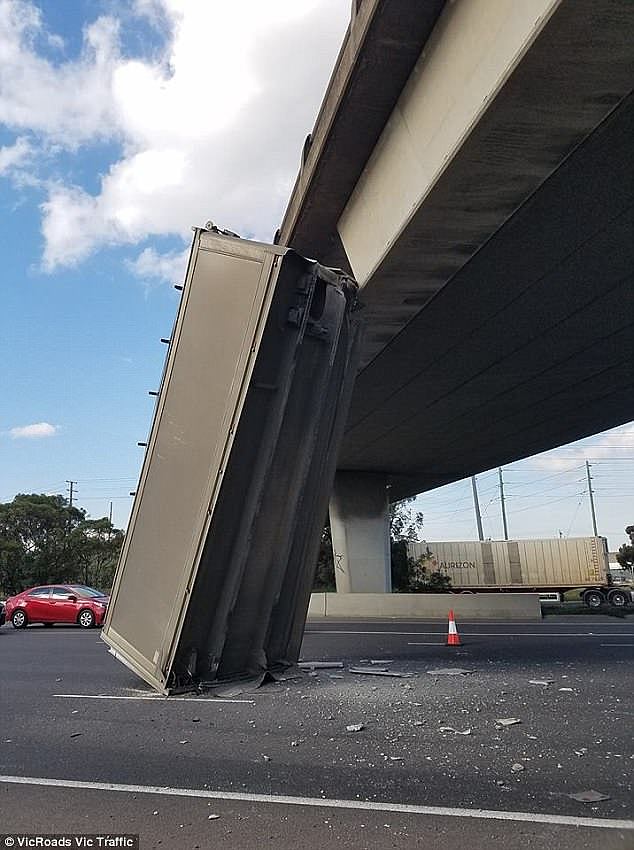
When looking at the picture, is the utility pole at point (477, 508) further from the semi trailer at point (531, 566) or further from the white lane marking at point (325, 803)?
the white lane marking at point (325, 803)

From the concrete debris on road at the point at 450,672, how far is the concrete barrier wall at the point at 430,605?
12.1m

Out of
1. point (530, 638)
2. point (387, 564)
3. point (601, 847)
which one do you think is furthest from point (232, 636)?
point (387, 564)

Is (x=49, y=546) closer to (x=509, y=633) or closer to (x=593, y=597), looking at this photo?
(x=593, y=597)

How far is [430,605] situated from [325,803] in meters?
19.0

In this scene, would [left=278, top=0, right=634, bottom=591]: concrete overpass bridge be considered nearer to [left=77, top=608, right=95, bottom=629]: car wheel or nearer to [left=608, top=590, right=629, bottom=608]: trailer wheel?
[left=77, top=608, right=95, bottom=629]: car wheel

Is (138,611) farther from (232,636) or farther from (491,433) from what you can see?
(491,433)

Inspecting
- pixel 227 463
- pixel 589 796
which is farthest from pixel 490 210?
pixel 589 796

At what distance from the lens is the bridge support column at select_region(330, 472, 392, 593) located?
27.0 meters

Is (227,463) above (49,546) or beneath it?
beneath

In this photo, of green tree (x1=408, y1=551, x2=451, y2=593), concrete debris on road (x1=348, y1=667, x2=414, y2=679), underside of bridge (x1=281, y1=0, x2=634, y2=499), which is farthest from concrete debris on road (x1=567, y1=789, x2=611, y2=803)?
green tree (x1=408, y1=551, x2=451, y2=593)

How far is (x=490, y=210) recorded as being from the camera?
335 inches

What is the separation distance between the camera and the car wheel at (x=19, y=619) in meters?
20.5

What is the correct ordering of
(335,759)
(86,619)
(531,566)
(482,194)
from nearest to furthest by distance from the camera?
(335,759) → (482,194) → (86,619) → (531,566)

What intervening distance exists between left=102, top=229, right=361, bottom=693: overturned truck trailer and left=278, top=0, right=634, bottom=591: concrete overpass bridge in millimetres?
1722
